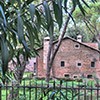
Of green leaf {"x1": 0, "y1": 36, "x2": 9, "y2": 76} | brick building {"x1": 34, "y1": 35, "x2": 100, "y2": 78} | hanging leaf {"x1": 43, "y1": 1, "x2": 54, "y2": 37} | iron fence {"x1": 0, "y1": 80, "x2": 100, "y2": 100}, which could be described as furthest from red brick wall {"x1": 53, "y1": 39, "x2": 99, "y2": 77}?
green leaf {"x1": 0, "y1": 36, "x2": 9, "y2": 76}

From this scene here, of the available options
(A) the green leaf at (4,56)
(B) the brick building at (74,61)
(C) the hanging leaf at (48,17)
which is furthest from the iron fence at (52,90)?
(B) the brick building at (74,61)

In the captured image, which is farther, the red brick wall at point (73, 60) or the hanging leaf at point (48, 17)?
the red brick wall at point (73, 60)

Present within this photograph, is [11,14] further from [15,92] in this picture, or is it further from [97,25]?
[97,25]

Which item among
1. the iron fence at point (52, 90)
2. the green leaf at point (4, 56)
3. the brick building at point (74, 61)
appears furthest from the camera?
the brick building at point (74, 61)

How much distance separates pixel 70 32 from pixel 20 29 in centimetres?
1991

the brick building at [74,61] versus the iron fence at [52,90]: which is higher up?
the brick building at [74,61]

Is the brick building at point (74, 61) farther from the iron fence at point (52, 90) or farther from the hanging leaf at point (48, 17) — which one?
the hanging leaf at point (48, 17)

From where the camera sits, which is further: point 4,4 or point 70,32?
point 70,32

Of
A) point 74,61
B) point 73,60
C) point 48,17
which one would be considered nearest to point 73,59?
point 73,60

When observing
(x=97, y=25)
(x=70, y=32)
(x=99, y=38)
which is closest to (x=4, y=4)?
(x=97, y=25)

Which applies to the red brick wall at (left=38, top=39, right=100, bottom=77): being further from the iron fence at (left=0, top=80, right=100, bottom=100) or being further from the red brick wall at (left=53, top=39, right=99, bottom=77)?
the iron fence at (left=0, top=80, right=100, bottom=100)

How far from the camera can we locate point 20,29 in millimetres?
745

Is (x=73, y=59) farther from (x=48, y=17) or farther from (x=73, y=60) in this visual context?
(x=48, y=17)

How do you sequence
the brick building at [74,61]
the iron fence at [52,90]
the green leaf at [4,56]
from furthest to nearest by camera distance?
the brick building at [74,61], the iron fence at [52,90], the green leaf at [4,56]
